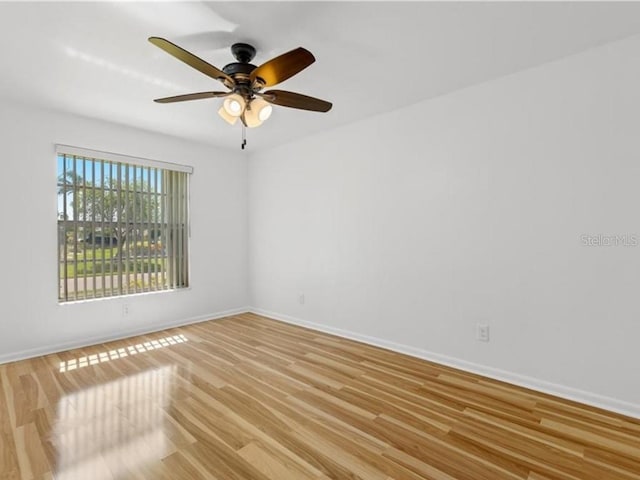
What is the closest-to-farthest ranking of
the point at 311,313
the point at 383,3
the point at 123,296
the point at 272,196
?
the point at 383,3, the point at 123,296, the point at 311,313, the point at 272,196

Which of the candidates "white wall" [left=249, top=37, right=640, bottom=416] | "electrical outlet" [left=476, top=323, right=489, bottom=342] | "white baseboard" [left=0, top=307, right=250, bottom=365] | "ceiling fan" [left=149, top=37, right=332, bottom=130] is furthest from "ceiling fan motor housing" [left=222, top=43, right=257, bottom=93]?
"white baseboard" [left=0, top=307, right=250, bottom=365]

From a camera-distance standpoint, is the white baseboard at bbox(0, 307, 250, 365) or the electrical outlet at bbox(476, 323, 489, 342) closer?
the electrical outlet at bbox(476, 323, 489, 342)

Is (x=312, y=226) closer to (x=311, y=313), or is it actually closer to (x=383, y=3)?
(x=311, y=313)

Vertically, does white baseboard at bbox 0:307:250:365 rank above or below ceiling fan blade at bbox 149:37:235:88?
below

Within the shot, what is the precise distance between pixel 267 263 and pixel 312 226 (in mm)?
1049

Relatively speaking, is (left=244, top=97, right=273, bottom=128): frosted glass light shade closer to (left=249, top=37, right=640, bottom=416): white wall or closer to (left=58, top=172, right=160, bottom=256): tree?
(left=249, top=37, right=640, bottom=416): white wall

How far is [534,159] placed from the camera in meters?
2.45

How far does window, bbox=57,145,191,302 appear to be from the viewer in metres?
3.38

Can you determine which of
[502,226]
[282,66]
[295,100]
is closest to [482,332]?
[502,226]

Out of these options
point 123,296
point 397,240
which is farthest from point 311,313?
point 123,296

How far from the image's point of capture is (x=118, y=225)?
12.2 ft

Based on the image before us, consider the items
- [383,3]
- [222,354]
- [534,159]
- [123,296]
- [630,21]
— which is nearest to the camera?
[383,3]

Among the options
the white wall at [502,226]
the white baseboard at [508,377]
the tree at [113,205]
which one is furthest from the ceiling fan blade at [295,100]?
the tree at [113,205]

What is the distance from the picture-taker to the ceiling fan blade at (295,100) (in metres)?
2.16
